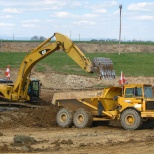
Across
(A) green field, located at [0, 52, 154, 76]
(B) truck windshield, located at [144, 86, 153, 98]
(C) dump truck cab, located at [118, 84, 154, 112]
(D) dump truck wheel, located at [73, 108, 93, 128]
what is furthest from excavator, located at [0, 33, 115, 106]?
(A) green field, located at [0, 52, 154, 76]

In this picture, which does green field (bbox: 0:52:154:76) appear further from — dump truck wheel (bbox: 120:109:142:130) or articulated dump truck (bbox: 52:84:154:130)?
dump truck wheel (bbox: 120:109:142:130)

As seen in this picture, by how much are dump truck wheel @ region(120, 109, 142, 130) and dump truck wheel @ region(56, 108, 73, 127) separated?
8.30 ft

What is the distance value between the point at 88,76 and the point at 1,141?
2886 cm

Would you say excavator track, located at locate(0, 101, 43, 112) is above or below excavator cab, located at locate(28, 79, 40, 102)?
below

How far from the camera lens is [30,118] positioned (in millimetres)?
25109

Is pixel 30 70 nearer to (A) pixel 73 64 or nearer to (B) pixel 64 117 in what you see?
(B) pixel 64 117

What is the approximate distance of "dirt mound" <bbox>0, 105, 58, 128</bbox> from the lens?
79.5 feet

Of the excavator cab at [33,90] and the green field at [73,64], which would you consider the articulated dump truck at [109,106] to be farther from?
the green field at [73,64]

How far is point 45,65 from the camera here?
51312 millimetres

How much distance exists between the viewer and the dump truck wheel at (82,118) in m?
23.5

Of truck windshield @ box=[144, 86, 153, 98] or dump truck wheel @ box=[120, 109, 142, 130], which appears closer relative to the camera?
dump truck wheel @ box=[120, 109, 142, 130]

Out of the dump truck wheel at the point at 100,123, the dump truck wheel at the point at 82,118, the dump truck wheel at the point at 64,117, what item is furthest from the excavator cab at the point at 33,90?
the dump truck wheel at the point at 82,118

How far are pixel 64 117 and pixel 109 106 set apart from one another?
85.1 inches

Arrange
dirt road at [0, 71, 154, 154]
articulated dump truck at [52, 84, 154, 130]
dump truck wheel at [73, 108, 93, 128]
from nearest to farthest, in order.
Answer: dirt road at [0, 71, 154, 154]
articulated dump truck at [52, 84, 154, 130]
dump truck wheel at [73, 108, 93, 128]
